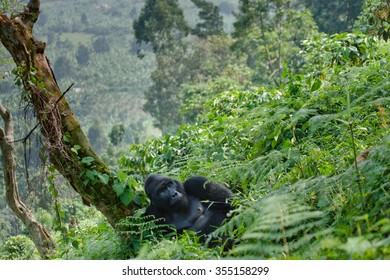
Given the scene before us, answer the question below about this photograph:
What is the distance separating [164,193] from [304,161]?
0.89m

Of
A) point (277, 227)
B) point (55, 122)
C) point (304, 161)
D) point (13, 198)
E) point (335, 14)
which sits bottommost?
point (13, 198)

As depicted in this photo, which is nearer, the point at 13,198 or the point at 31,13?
the point at 31,13

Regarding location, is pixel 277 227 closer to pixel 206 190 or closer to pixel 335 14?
pixel 206 190

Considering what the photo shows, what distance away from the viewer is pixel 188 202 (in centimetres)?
413

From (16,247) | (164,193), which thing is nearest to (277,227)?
(164,193)

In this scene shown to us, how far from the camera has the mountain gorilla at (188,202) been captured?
3.97m

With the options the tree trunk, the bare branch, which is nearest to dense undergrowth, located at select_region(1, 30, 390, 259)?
the tree trunk

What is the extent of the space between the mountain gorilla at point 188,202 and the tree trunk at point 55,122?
20 cm

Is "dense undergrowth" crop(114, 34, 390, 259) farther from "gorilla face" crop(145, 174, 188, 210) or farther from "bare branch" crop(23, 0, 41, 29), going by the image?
"bare branch" crop(23, 0, 41, 29)

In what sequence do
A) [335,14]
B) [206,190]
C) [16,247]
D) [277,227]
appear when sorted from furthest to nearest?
[335,14] → [16,247] → [206,190] → [277,227]

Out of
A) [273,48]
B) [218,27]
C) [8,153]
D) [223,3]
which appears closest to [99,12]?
[223,3]

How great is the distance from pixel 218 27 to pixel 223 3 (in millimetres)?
36910

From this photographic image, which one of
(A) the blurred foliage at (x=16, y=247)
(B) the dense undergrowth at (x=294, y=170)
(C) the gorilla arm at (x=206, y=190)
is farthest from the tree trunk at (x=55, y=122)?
(A) the blurred foliage at (x=16, y=247)
